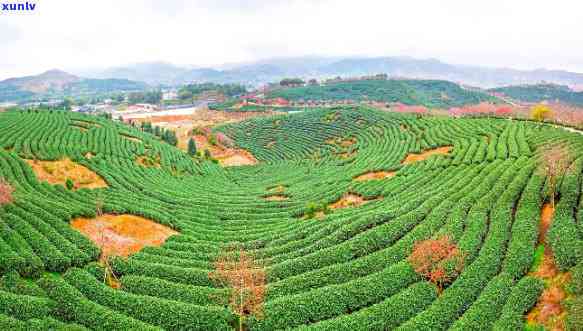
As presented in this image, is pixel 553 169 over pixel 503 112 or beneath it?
beneath

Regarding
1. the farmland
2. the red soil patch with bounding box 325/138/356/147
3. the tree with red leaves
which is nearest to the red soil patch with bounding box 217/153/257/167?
the red soil patch with bounding box 325/138/356/147

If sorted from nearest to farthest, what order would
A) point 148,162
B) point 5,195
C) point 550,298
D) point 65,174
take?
point 550,298 → point 5,195 → point 65,174 → point 148,162

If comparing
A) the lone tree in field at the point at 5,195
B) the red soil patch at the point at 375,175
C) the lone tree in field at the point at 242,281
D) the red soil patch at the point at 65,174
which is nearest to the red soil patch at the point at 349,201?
the red soil patch at the point at 375,175

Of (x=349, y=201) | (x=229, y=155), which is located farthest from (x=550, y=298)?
(x=229, y=155)

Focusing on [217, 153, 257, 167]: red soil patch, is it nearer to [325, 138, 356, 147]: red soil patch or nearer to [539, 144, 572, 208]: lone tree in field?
[325, 138, 356, 147]: red soil patch

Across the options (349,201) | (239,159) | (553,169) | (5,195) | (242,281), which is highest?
(553,169)

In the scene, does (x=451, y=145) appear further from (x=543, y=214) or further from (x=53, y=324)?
(x=53, y=324)

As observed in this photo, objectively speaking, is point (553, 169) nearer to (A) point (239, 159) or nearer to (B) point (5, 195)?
(B) point (5, 195)

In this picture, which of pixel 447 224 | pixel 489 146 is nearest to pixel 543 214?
pixel 447 224
